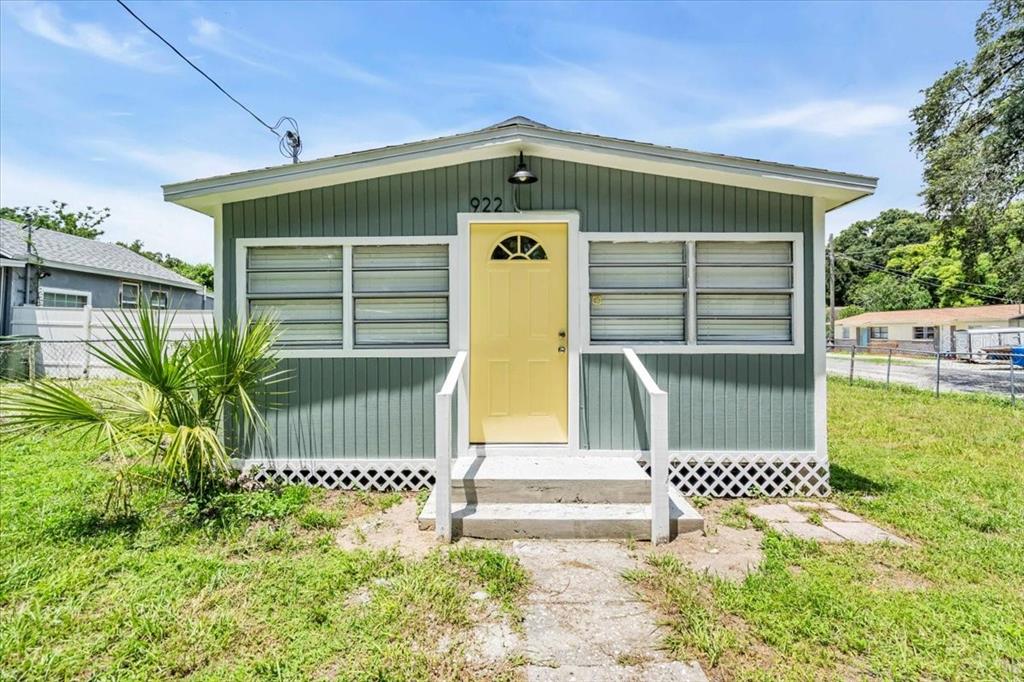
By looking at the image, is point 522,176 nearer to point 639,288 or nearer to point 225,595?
point 639,288

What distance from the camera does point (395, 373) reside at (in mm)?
4223

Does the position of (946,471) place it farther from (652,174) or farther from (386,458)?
(386,458)

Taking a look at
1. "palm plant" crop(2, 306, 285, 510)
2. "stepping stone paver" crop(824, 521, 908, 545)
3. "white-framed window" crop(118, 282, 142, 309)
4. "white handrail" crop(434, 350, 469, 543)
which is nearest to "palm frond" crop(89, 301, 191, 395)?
"palm plant" crop(2, 306, 285, 510)

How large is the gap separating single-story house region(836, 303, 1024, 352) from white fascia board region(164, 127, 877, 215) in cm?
2786

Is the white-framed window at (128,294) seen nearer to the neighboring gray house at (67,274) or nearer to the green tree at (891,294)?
the neighboring gray house at (67,274)

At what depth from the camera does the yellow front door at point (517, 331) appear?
423cm

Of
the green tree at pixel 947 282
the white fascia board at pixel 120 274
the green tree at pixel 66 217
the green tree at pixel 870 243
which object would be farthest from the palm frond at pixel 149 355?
the green tree at pixel 870 243

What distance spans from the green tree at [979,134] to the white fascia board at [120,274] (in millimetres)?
20831

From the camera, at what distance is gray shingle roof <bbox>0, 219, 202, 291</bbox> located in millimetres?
11562

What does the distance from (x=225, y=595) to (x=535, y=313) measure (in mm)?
2921

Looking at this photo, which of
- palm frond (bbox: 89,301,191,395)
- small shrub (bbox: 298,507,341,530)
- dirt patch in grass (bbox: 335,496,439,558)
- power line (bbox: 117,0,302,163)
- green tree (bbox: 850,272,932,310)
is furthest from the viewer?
green tree (bbox: 850,272,932,310)

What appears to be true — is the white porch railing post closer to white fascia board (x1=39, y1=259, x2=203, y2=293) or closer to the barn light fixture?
the barn light fixture

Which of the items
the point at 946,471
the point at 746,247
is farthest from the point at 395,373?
the point at 946,471

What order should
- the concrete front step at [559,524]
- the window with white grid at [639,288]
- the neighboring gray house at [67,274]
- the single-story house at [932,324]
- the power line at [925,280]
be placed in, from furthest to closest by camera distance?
the power line at [925,280], the single-story house at [932,324], the neighboring gray house at [67,274], the window with white grid at [639,288], the concrete front step at [559,524]
